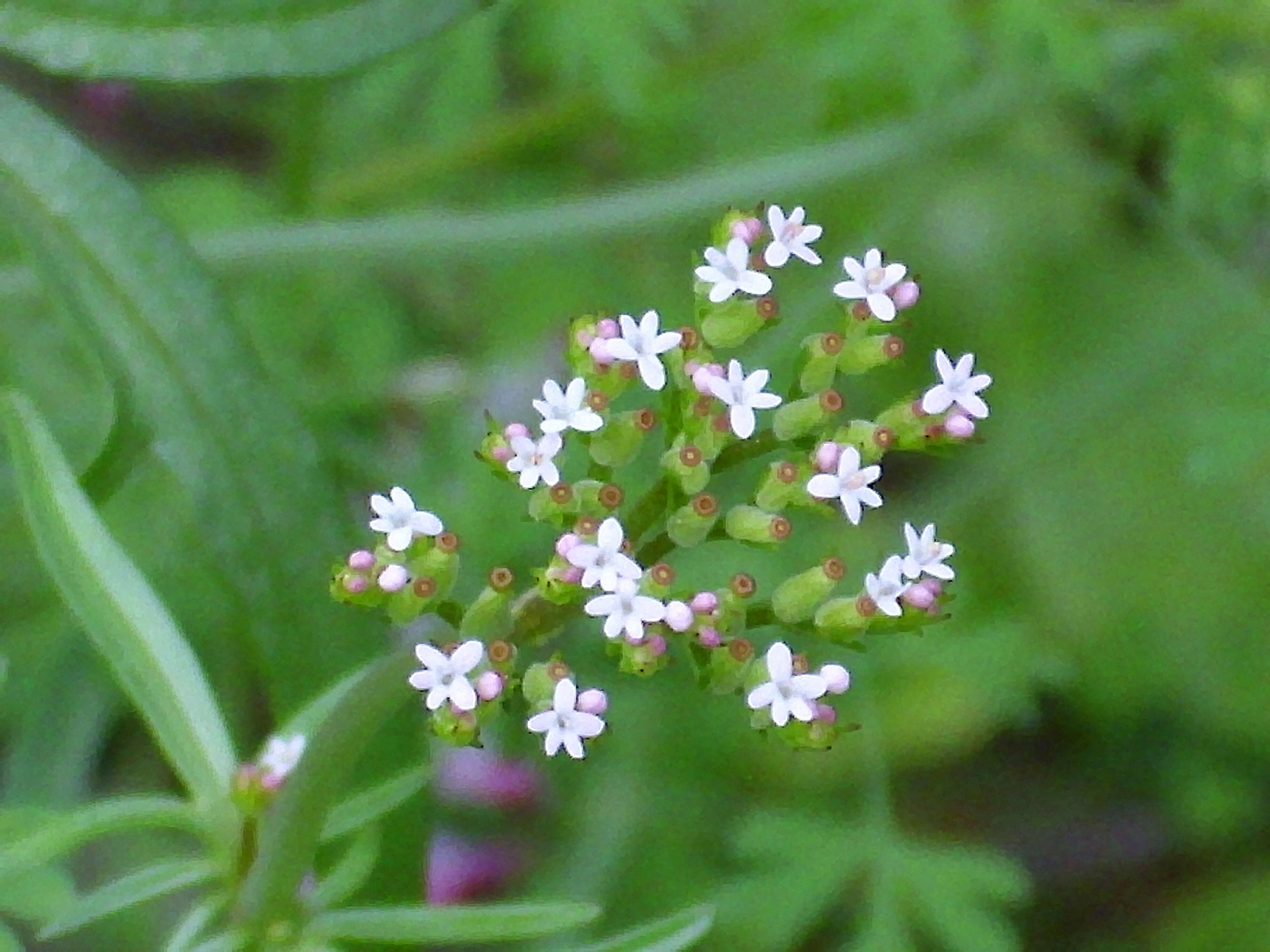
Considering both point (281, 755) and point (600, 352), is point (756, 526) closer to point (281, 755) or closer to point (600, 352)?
point (600, 352)

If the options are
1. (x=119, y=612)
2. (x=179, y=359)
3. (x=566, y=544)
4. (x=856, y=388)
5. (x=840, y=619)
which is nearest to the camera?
(x=566, y=544)

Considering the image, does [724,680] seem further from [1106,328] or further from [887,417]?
[1106,328]

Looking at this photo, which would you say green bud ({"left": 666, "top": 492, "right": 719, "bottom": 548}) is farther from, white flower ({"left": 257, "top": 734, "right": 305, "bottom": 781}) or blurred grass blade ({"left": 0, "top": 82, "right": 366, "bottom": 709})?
blurred grass blade ({"left": 0, "top": 82, "right": 366, "bottom": 709})

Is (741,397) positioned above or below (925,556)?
above

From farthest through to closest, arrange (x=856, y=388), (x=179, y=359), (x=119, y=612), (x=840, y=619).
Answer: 1. (x=856, y=388)
2. (x=179, y=359)
3. (x=119, y=612)
4. (x=840, y=619)

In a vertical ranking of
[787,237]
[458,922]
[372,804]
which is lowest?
[458,922]

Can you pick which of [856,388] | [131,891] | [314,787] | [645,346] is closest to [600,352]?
[645,346]

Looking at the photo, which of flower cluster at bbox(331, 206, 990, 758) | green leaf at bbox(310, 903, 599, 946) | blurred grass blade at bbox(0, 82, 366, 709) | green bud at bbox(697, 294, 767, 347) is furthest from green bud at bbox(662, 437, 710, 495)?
blurred grass blade at bbox(0, 82, 366, 709)
